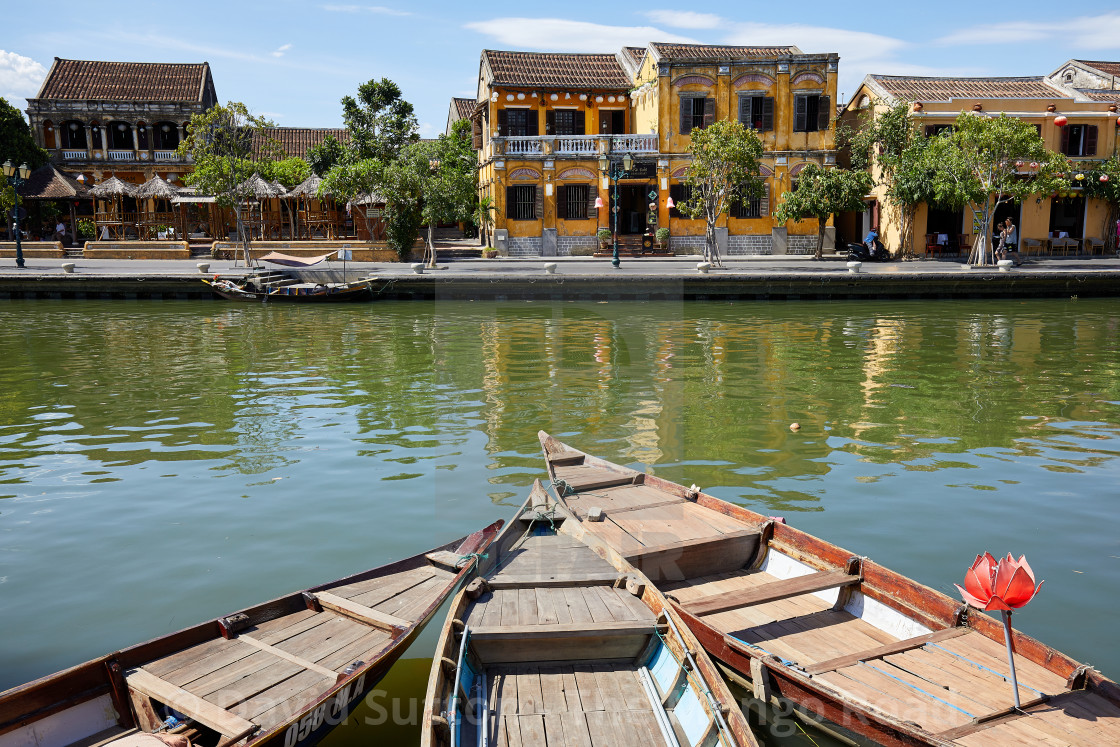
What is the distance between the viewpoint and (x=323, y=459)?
11664 millimetres

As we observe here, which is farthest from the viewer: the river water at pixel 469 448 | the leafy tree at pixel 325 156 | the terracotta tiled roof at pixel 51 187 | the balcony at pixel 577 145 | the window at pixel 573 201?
the leafy tree at pixel 325 156

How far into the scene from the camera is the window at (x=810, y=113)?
3753cm

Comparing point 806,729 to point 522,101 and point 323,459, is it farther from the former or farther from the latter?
A: point 522,101

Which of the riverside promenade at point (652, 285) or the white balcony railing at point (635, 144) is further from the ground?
the white balcony railing at point (635, 144)

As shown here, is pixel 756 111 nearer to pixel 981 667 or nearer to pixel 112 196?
pixel 112 196

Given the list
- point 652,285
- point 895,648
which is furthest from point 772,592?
point 652,285

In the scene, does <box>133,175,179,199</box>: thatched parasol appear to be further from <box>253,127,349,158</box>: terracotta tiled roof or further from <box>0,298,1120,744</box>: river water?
Result: <box>0,298,1120,744</box>: river water

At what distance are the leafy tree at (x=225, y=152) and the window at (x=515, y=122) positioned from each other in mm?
10212

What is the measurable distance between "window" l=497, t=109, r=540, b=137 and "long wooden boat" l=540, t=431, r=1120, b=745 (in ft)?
107

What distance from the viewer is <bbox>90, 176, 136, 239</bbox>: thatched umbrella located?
38469mm

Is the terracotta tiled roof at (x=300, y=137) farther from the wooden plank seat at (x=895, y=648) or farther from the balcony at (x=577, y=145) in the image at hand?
the wooden plank seat at (x=895, y=648)

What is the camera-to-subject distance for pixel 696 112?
3753 cm

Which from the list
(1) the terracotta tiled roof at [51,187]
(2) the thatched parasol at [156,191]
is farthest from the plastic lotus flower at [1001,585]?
(1) the terracotta tiled roof at [51,187]

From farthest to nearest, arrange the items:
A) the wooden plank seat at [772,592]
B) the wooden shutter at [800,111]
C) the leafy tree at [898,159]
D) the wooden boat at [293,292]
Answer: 1. the wooden shutter at [800,111]
2. the leafy tree at [898,159]
3. the wooden boat at [293,292]
4. the wooden plank seat at [772,592]
